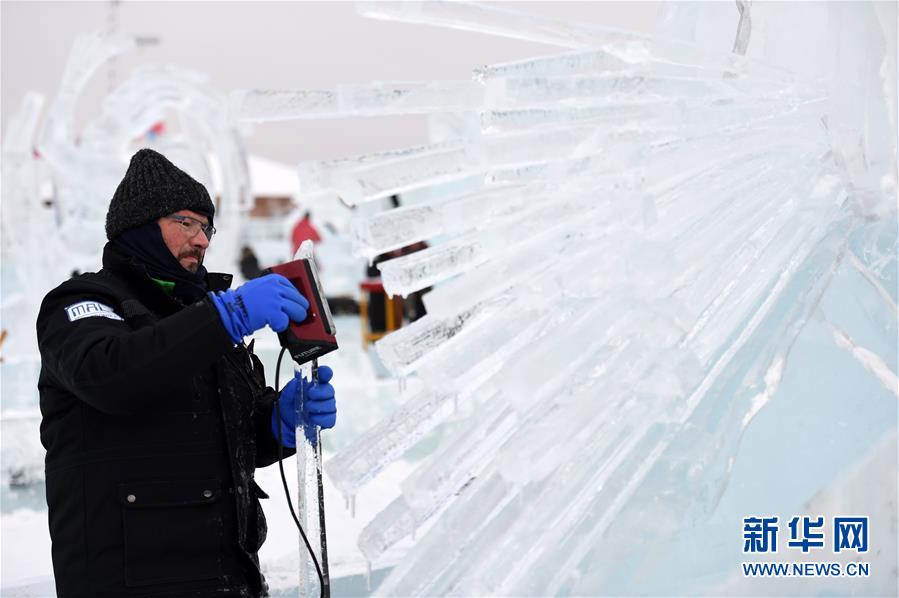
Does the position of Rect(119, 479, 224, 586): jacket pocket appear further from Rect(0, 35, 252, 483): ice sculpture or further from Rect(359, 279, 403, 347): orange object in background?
Rect(359, 279, 403, 347): orange object in background

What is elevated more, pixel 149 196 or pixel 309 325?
pixel 149 196

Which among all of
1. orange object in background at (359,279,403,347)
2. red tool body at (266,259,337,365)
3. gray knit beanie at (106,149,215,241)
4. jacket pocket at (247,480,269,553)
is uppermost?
gray knit beanie at (106,149,215,241)

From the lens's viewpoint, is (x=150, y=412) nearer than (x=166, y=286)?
Yes

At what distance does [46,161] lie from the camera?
5.85 m

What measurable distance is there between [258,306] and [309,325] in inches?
4.8

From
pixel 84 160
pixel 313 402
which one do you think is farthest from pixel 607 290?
pixel 84 160

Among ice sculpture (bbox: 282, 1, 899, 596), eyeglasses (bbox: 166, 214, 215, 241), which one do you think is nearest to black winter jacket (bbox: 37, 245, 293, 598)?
eyeglasses (bbox: 166, 214, 215, 241)

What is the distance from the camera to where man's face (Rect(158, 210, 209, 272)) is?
1.75 metres

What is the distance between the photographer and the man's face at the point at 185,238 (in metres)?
1.75

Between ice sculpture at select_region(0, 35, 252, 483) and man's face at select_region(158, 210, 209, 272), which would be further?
ice sculpture at select_region(0, 35, 252, 483)

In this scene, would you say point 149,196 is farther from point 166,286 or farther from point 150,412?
point 150,412

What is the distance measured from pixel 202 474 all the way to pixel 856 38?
172 centimetres

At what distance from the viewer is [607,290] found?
1.94 m

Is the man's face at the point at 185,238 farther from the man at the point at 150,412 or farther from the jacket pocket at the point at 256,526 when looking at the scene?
the jacket pocket at the point at 256,526
